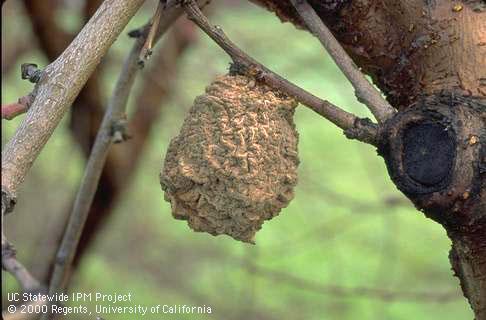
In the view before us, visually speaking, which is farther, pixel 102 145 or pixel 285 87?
pixel 102 145

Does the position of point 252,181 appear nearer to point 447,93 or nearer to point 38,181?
point 447,93

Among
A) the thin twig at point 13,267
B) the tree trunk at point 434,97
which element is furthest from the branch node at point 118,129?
the thin twig at point 13,267

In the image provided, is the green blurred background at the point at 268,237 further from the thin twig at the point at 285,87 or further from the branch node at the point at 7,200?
the branch node at the point at 7,200

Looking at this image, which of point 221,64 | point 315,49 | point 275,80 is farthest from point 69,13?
point 275,80

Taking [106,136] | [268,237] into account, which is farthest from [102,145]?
[268,237]

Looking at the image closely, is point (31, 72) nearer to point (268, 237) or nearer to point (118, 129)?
point (118, 129)

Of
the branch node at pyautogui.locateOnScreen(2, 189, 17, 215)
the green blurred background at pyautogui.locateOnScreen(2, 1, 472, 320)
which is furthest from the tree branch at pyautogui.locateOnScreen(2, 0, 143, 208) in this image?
the green blurred background at pyautogui.locateOnScreen(2, 1, 472, 320)

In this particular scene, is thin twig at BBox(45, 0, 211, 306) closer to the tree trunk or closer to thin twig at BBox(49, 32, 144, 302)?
thin twig at BBox(49, 32, 144, 302)
